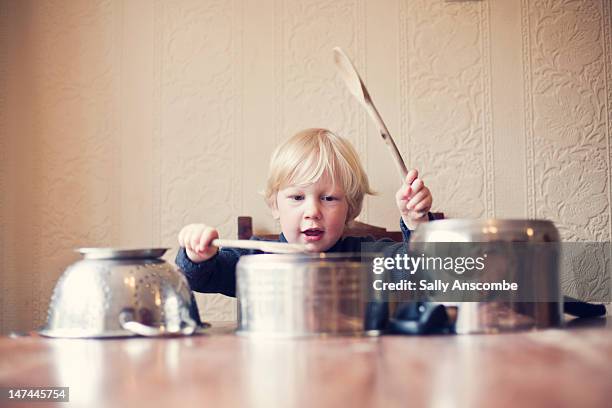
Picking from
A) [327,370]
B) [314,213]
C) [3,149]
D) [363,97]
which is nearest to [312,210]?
[314,213]

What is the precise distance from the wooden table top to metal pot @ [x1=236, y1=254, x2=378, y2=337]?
2 cm

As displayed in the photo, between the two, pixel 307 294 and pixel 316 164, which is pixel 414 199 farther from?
pixel 307 294

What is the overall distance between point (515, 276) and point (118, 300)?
37cm

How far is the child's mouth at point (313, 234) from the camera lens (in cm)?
122

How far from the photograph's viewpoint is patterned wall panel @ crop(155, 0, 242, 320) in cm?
173

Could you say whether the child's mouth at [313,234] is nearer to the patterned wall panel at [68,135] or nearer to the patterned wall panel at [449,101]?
the patterned wall panel at [449,101]

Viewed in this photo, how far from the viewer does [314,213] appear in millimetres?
1211

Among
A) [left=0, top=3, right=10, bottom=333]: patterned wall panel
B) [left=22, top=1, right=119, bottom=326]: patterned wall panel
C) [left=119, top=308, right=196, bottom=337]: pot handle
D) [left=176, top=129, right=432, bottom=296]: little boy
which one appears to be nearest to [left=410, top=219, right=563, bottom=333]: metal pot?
[left=119, top=308, right=196, bottom=337]: pot handle

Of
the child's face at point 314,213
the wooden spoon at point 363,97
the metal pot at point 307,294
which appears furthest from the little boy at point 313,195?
the metal pot at point 307,294

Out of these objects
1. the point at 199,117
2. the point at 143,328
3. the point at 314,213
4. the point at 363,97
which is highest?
the point at 199,117

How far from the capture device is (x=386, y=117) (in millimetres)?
1715

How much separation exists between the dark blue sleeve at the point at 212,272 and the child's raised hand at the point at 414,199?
300 millimetres

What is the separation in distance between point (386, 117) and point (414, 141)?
9 centimetres

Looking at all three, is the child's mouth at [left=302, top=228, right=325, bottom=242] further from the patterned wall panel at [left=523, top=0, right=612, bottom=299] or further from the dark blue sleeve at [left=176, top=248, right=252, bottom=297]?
the patterned wall panel at [left=523, top=0, right=612, bottom=299]
